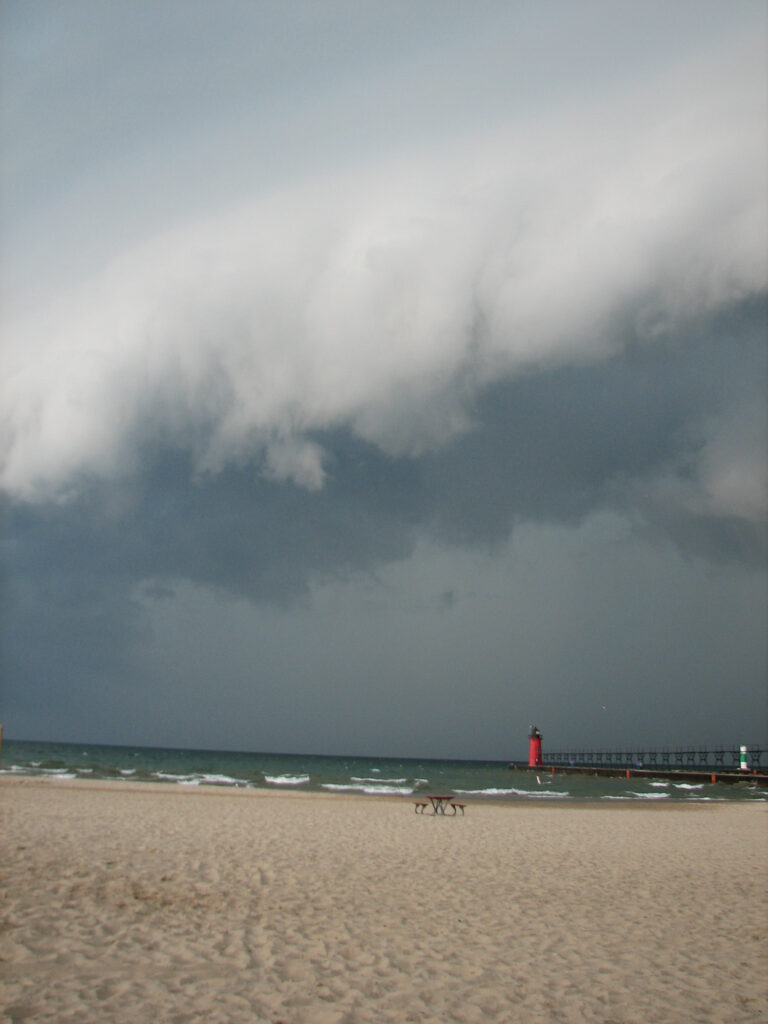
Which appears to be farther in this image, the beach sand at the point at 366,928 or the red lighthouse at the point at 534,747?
the red lighthouse at the point at 534,747

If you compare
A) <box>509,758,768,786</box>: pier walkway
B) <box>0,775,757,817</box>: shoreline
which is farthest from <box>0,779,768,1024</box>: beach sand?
<box>509,758,768,786</box>: pier walkway

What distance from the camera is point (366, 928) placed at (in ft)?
29.6

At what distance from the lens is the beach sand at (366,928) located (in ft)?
21.5

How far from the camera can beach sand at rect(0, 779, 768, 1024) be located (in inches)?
259

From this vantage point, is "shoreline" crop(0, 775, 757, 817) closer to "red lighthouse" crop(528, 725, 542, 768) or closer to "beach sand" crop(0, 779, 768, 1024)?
"beach sand" crop(0, 779, 768, 1024)

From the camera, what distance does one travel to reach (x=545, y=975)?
7.51 metres

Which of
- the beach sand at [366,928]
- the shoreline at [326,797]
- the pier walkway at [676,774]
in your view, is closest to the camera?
the beach sand at [366,928]

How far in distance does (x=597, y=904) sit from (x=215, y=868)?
6.33m

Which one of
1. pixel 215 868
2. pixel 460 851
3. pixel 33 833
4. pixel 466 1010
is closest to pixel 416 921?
pixel 466 1010

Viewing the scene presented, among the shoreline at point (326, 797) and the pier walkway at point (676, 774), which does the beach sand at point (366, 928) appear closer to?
the shoreline at point (326, 797)

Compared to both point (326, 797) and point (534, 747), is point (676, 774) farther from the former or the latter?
point (326, 797)

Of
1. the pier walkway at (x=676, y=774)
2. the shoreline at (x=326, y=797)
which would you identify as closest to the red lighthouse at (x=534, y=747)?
the pier walkway at (x=676, y=774)

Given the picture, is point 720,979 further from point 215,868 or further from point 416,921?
point 215,868

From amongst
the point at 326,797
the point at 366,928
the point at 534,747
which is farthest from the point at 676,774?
the point at 366,928
